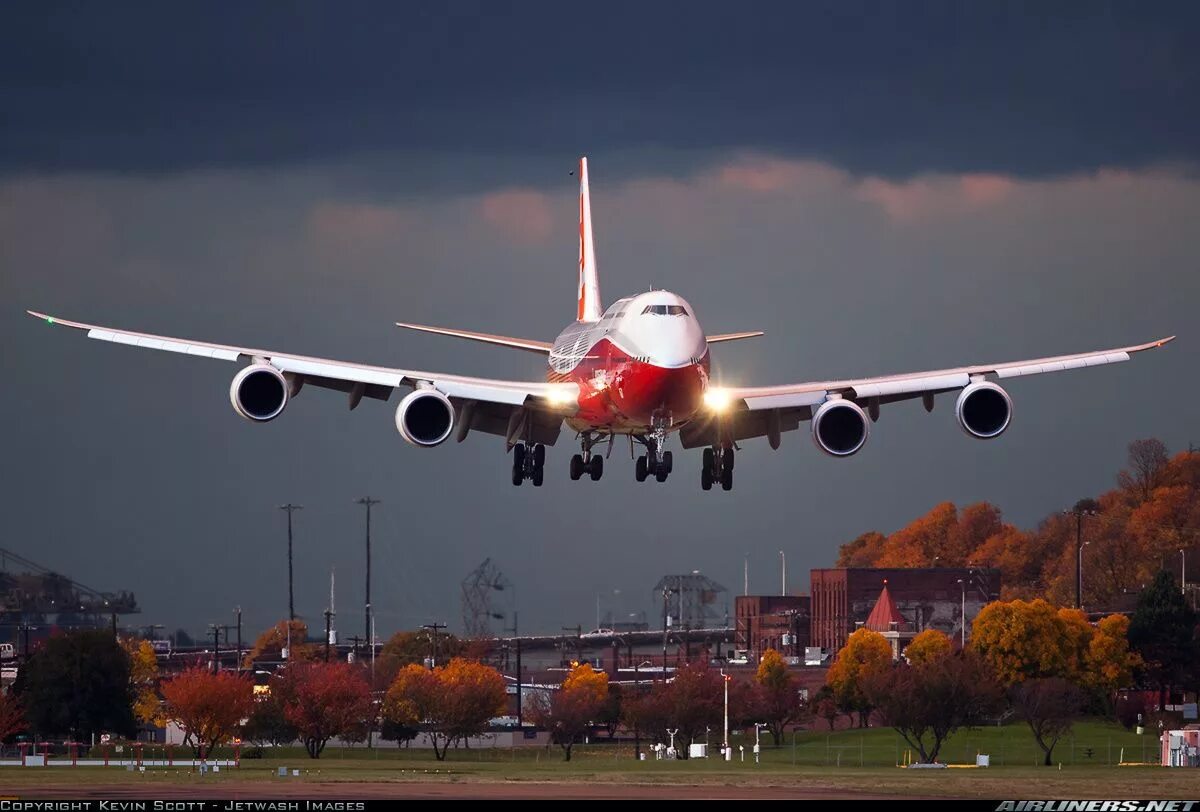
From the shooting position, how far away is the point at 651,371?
6519 centimetres

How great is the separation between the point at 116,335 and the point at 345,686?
90784 millimetres

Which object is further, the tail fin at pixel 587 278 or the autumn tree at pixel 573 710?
the autumn tree at pixel 573 710

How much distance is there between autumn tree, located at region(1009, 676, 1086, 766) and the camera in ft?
469

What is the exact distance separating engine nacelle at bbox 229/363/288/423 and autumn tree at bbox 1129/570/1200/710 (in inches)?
4793

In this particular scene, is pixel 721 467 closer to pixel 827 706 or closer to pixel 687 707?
pixel 687 707

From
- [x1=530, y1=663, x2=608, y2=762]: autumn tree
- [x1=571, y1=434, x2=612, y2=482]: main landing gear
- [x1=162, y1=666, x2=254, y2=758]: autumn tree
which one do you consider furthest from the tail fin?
[x1=530, y1=663, x2=608, y2=762]: autumn tree

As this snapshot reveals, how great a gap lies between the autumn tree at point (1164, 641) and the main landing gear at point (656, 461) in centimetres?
11429

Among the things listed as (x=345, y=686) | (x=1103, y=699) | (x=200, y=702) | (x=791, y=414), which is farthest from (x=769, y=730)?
(x=791, y=414)

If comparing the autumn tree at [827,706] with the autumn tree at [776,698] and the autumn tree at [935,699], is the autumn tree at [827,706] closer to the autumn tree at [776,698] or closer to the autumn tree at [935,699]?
the autumn tree at [776,698]

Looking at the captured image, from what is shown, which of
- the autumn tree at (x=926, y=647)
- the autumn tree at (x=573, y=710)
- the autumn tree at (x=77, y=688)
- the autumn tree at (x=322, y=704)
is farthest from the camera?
the autumn tree at (x=926, y=647)

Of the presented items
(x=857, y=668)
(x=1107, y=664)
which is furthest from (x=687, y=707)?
(x=1107, y=664)

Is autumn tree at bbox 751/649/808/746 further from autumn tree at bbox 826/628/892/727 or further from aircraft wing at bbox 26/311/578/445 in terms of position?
aircraft wing at bbox 26/311/578/445

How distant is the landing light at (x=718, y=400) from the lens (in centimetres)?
7106

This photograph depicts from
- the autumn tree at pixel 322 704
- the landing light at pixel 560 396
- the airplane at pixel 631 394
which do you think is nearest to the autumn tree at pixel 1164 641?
the autumn tree at pixel 322 704
